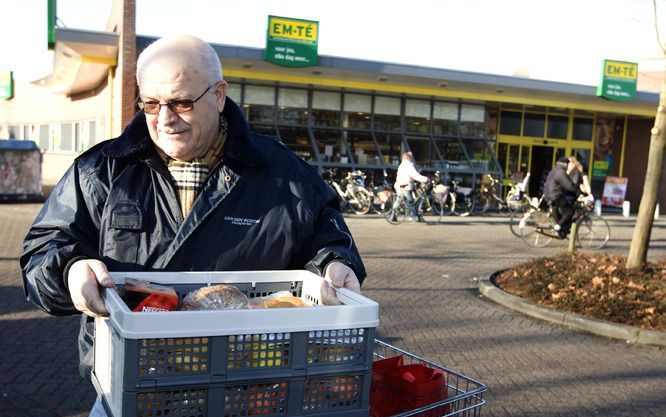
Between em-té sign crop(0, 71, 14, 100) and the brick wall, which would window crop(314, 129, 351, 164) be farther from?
em-té sign crop(0, 71, 14, 100)

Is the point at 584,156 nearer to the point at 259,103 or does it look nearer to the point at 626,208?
the point at 626,208

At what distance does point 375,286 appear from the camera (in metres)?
7.82

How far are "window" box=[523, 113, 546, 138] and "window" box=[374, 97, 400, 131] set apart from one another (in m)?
5.34

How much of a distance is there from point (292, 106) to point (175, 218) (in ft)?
58.4

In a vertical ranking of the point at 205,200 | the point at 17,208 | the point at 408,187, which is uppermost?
the point at 205,200

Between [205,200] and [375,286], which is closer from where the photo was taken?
[205,200]

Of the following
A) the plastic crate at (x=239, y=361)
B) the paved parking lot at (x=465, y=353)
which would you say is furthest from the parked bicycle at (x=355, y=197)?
the plastic crate at (x=239, y=361)

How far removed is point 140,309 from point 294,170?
2.82 feet

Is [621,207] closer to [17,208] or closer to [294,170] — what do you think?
[17,208]

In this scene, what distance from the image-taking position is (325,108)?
20.0m

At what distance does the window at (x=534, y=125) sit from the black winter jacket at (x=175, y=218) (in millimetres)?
22207

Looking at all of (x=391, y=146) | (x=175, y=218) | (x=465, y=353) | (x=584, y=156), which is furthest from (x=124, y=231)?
(x=584, y=156)

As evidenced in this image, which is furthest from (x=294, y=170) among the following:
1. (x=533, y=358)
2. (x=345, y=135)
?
(x=345, y=135)

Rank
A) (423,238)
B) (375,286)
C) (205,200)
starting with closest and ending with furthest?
1. (205,200)
2. (375,286)
3. (423,238)
